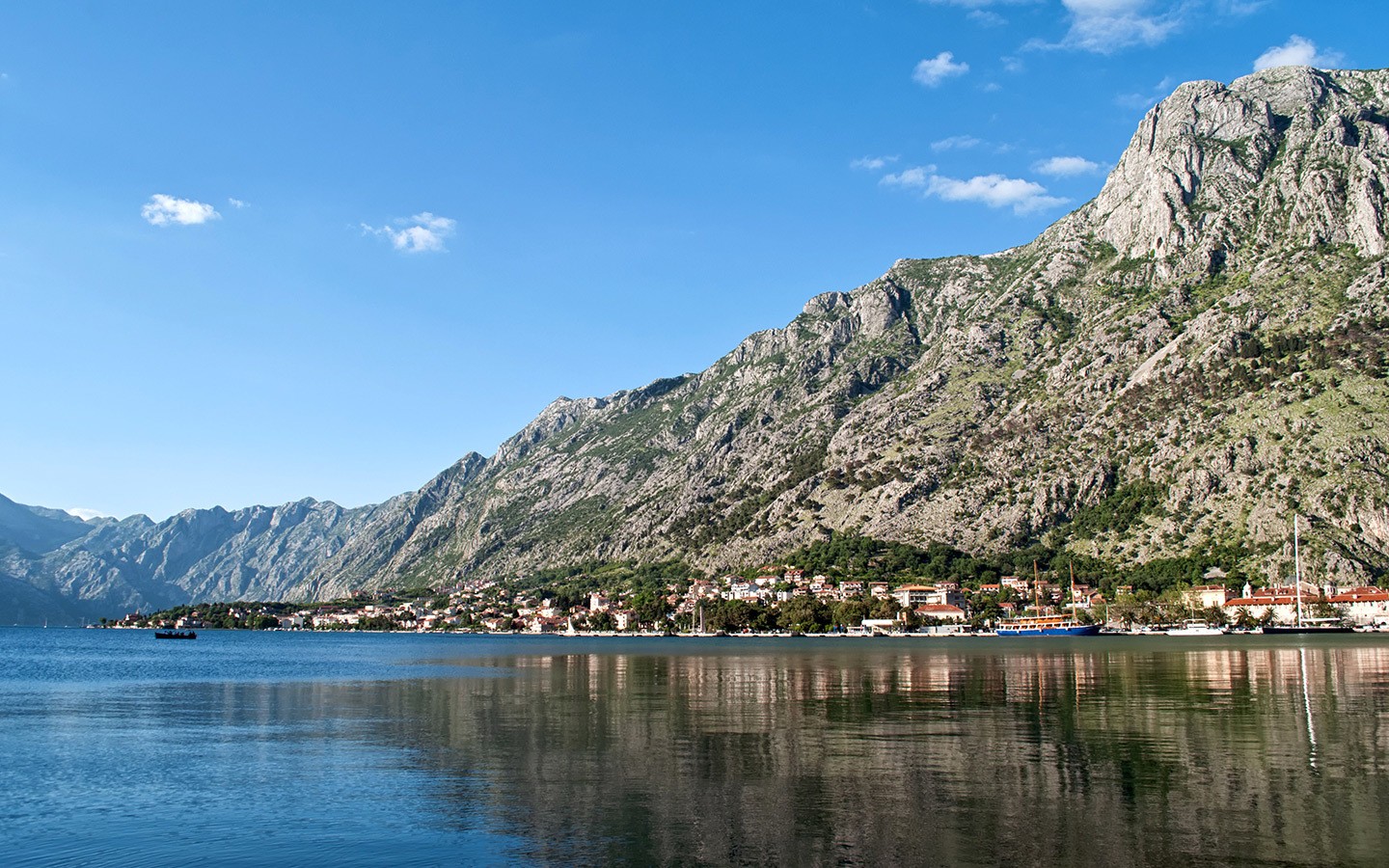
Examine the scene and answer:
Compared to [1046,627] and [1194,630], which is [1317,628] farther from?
[1046,627]

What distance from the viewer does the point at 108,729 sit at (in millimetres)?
49438

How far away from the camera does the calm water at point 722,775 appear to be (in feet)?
76.0

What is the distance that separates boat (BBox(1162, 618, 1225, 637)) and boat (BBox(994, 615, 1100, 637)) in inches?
537

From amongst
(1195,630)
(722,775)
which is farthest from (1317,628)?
(722,775)

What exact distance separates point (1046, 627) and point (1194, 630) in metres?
25.9

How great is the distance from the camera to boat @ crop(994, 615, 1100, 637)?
585 ft

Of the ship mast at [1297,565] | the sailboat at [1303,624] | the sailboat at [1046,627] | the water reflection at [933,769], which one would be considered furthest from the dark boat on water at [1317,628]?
the water reflection at [933,769]

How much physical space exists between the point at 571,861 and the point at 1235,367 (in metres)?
212

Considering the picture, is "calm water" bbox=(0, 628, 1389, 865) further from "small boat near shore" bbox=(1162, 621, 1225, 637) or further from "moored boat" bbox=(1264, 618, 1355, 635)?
"moored boat" bbox=(1264, 618, 1355, 635)

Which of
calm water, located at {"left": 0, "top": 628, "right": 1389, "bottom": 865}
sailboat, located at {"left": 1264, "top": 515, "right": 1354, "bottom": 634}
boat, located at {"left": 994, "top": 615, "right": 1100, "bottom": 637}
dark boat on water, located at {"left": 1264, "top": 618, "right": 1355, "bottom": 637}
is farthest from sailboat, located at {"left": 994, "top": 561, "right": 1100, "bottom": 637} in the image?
calm water, located at {"left": 0, "top": 628, "right": 1389, "bottom": 865}

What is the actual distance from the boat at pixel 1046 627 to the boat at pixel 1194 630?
13640 millimetres

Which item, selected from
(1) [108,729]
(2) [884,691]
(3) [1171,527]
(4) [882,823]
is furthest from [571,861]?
(3) [1171,527]

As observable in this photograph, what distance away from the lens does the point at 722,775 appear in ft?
106

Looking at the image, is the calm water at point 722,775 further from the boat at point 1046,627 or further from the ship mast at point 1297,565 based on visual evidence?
the boat at point 1046,627
